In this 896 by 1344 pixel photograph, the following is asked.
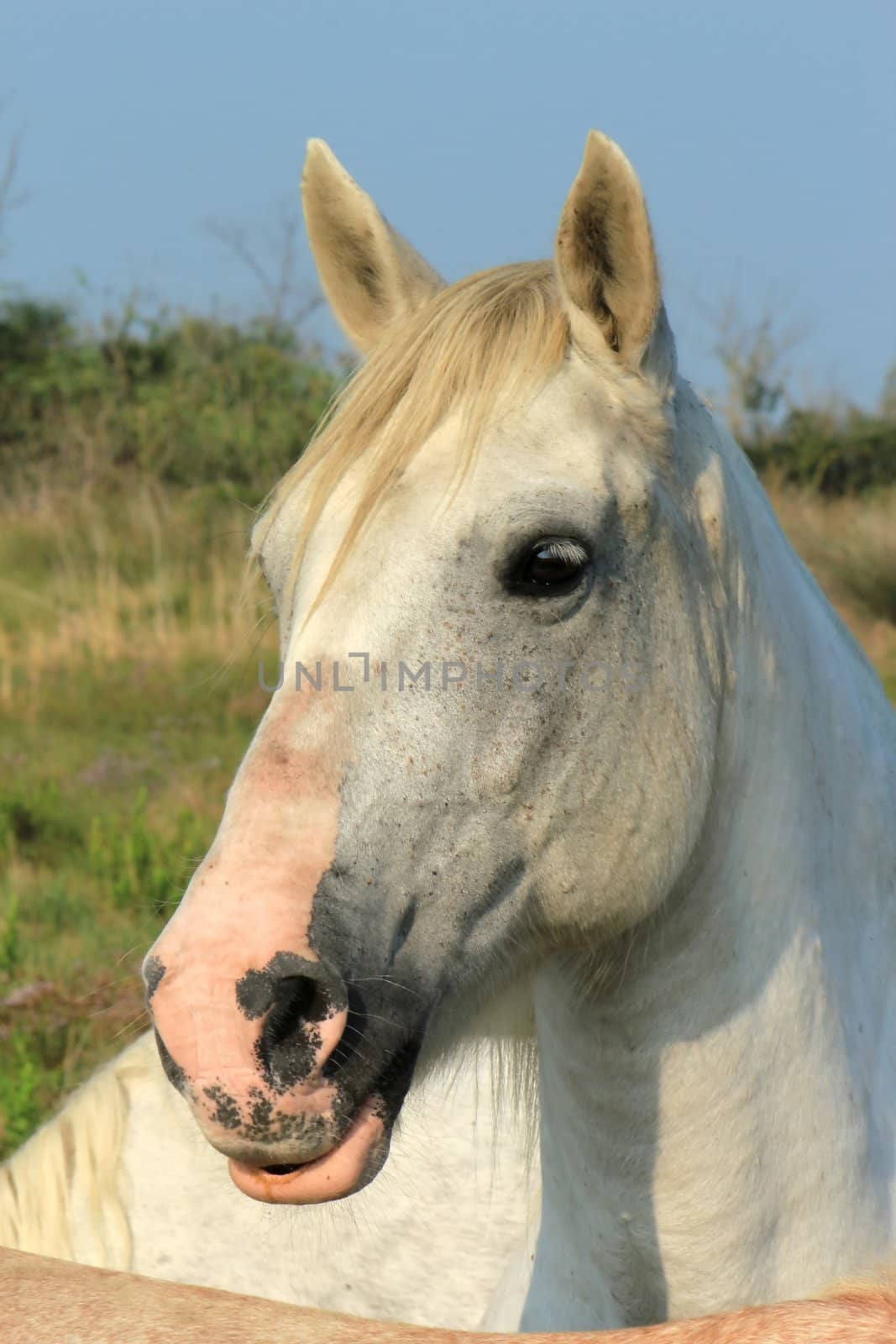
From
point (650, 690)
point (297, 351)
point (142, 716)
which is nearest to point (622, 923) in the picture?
point (650, 690)

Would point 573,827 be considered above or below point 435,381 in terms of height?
below

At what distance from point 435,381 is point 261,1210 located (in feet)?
5.65

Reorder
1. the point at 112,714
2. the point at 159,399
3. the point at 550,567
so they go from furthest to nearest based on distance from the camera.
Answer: the point at 159,399, the point at 112,714, the point at 550,567

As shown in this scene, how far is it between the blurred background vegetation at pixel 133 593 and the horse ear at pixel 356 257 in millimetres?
534

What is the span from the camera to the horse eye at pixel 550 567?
1879 millimetres

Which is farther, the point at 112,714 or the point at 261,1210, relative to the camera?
the point at 112,714

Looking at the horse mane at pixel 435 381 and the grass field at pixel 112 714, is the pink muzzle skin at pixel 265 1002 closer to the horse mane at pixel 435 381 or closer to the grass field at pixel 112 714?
the horse mane at pixel 435 381

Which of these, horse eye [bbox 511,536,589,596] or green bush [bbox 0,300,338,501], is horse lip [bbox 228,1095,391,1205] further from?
green bush [bbox 0,300,338,501]

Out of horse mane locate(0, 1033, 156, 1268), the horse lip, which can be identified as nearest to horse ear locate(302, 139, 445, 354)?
the horse lip

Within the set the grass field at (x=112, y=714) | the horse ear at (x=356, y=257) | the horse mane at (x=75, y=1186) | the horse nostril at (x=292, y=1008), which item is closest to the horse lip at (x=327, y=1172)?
the horse nostril at (x=292, y=1008)

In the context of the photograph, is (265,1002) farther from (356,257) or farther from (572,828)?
(356,257)

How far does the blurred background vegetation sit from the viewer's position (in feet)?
15.9

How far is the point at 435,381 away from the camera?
6.47 feet

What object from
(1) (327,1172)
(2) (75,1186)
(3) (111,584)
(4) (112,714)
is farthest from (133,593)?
(1) (327,1172)
